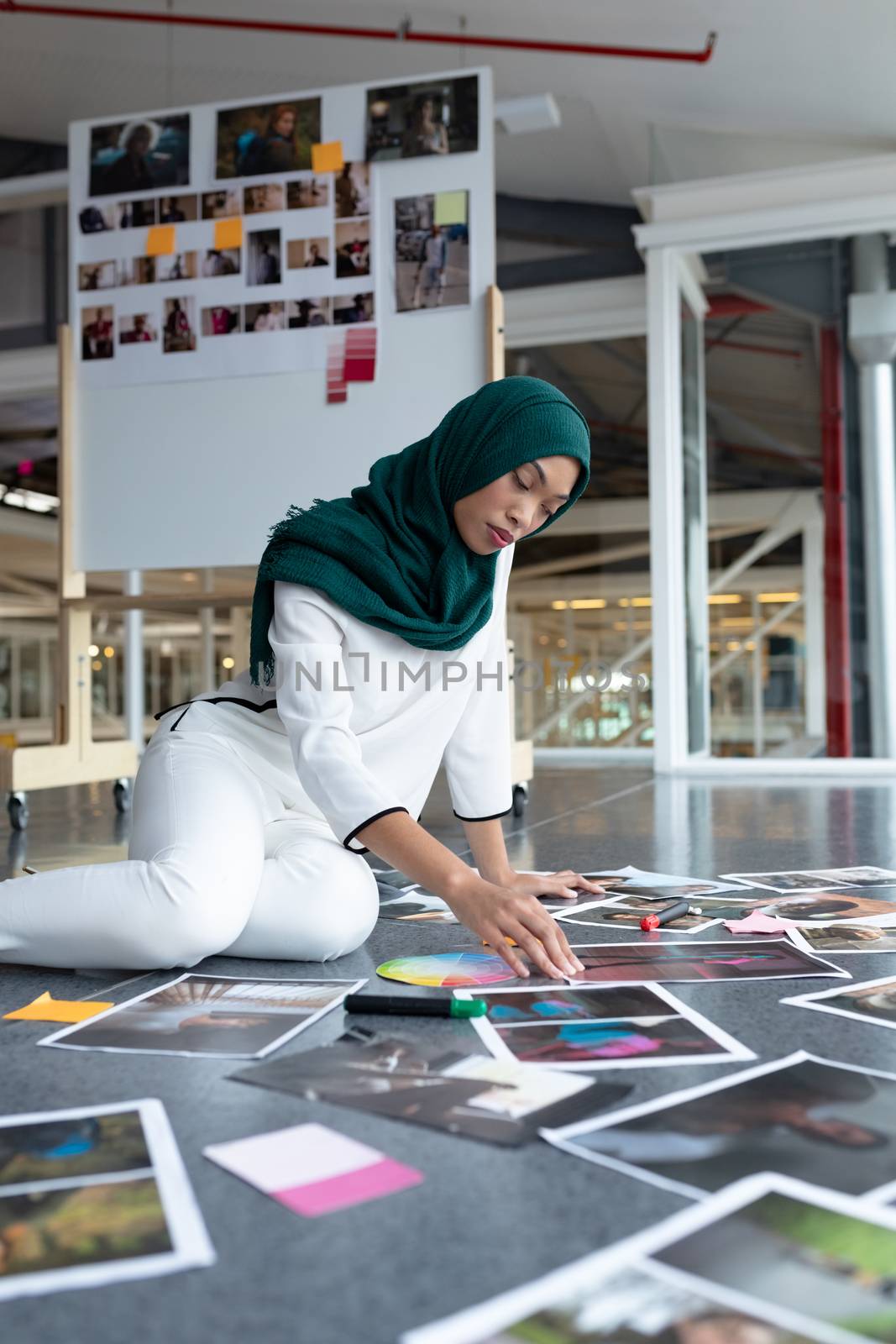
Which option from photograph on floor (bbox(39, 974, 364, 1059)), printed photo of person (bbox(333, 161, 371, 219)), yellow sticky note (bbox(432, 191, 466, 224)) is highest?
printed photo of person (bbox(333, 161, 371, 219))

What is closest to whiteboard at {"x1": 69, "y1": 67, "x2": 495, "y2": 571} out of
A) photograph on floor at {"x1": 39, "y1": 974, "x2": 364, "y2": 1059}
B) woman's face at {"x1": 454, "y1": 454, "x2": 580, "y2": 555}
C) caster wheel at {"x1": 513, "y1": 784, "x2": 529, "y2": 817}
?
caster wheel at {"x1": 513, "y1": 784, "x2": 529, "y2": 817}

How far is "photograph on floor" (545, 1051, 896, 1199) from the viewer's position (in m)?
0.71

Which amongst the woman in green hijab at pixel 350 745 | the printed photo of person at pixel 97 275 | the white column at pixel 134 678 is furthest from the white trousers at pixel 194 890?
the white column at pixel 134 678

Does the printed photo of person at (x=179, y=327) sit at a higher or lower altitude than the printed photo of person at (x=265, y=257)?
lower

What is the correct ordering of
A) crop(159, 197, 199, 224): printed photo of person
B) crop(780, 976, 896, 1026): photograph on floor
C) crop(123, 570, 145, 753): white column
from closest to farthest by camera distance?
crop(780, 976, 896, 1026): photograph on floor → crop(159, 197, 199, 224): printed photo of person → crop(123, 570, 145, 753): white column

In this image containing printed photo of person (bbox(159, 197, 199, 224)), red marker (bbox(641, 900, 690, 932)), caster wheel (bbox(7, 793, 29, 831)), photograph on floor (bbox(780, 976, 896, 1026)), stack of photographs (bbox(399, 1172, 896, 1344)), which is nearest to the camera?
stack of photographs (bbox(399, 1172, 896, 1344))

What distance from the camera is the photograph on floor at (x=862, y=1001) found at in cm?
108

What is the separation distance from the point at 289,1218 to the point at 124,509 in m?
2.72

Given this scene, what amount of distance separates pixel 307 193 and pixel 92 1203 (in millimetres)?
2832

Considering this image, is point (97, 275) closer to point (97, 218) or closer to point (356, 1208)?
point (97, 218)

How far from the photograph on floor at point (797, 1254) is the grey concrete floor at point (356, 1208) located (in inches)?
1.4

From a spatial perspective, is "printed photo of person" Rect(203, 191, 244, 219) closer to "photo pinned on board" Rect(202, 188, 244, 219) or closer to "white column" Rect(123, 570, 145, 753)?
"photo pinned on board" Rect(202, 188, 244, 219)

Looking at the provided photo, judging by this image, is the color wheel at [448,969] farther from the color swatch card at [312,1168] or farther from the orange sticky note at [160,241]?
the orange sticky note at [160,241]

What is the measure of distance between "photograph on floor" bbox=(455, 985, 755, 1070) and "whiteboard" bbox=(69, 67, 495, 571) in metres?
1.98
